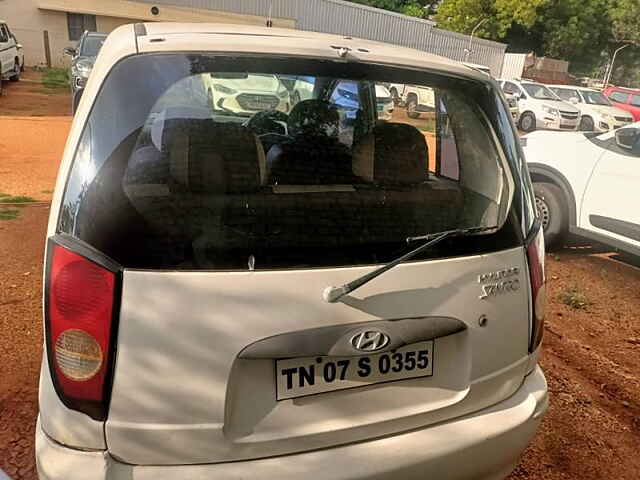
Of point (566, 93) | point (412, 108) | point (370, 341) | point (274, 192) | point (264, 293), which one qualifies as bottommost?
point (566, 93)

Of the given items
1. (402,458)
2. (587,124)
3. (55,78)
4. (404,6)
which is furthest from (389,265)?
(404,6)

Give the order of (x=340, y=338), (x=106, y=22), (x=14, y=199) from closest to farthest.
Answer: (x=340, y=338) → (x=14, y=199) → (x=106, y=22)

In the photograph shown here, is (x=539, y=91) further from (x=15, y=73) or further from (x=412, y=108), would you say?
(x=412, y=108)

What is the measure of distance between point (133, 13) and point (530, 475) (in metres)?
28.3

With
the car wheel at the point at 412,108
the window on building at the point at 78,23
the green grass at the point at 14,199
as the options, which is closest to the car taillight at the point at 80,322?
the car wheel at the point at 412,108

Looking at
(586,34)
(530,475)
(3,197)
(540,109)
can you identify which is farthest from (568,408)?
(586,34)

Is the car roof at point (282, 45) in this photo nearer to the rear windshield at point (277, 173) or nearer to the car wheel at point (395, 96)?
the rear windshield at point (277, 173)

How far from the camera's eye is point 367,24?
31062 mm

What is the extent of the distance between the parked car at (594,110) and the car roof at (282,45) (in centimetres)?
1785

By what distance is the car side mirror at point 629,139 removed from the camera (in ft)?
16.1

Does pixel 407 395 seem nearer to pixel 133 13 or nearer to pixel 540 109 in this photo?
pixel 540 109

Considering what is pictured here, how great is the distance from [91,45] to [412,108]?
1379cm

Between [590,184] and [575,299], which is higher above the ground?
[590,184]

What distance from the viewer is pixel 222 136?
5.71ft
